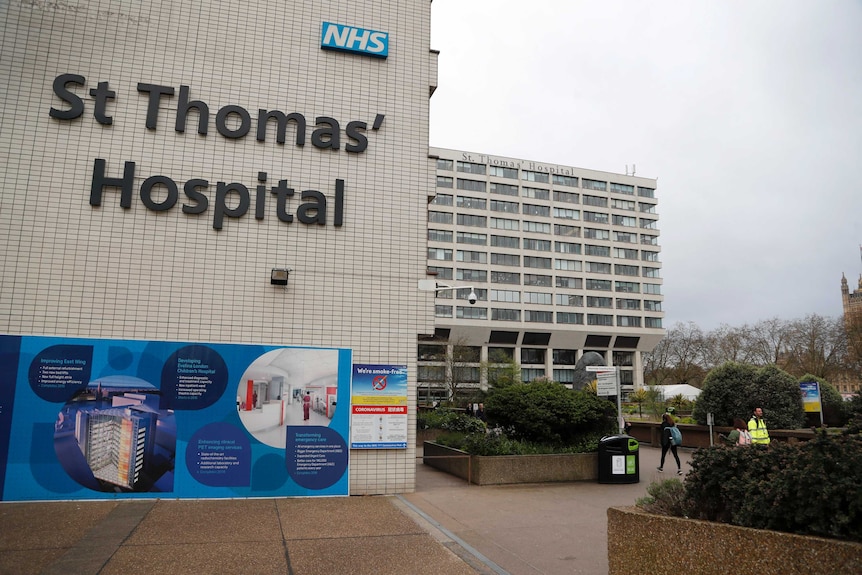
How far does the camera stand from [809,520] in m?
4.32

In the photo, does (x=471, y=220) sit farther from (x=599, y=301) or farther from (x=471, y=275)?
(x=599, y=301)

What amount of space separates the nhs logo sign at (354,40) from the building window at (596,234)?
71.2 meters

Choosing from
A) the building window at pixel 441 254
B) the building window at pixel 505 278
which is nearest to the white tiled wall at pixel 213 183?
the building window at pixel 441 254

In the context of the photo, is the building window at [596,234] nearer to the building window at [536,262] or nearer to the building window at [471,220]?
the building window at [536,262]

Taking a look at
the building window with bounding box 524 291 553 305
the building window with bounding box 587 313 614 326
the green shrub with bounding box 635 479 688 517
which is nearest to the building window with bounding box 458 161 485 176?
the building window with bounding box 524 291 553 305

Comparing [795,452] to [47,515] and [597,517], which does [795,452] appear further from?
[47,515]

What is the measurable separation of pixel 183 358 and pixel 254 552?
4769mm

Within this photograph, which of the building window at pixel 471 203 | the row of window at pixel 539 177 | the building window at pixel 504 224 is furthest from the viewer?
the building window at pixel 504 224

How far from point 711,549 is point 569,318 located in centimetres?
7498

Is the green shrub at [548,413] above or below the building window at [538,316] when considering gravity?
below

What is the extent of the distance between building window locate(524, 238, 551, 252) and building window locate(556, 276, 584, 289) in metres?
4.09

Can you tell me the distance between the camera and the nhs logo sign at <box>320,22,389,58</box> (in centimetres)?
1281

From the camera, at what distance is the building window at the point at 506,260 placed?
76.0 metres

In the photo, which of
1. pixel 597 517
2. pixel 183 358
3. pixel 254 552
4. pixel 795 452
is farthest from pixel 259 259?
pixel 795 452
